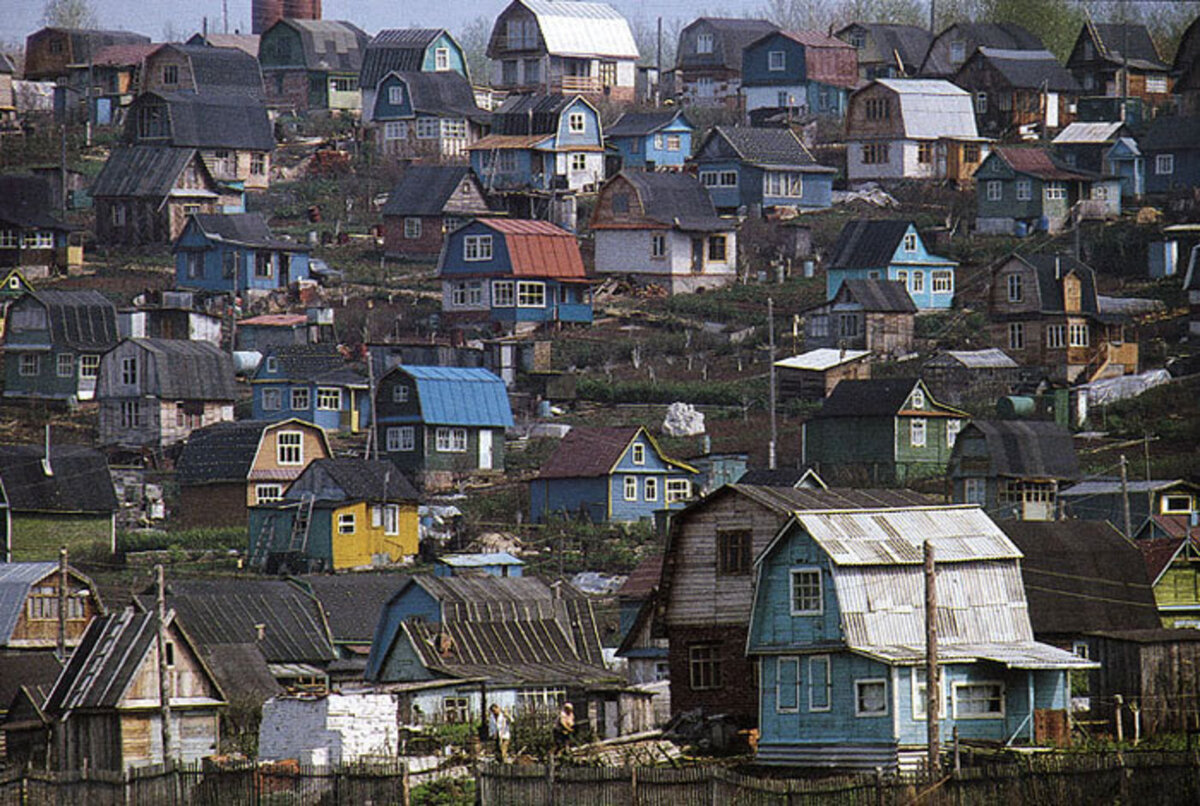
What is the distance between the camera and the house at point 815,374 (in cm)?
8288

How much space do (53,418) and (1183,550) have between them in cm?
4679

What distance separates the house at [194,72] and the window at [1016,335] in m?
51.5

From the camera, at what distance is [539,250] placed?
94.6m

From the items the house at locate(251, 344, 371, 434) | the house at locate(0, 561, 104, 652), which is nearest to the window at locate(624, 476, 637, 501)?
the house at locate(251, 344, 371, 434)

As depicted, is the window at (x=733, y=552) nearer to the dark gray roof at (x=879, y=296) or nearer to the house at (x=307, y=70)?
the dark gray roof at (x=879, y=296)

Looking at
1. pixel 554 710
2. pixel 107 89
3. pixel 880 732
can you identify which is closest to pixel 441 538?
pixel 554 710

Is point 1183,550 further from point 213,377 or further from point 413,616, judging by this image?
point 213,377

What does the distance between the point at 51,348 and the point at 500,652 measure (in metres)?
41.9

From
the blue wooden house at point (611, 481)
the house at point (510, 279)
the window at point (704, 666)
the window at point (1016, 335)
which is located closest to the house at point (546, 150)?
the house at point (510, 279)

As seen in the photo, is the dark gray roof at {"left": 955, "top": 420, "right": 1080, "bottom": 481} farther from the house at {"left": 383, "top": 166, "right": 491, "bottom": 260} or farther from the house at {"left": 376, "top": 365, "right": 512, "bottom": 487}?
the house at {"left": 383, "top": 166, "right": 491, "bottom": 260}

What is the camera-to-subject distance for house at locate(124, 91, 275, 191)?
110250 millimetres

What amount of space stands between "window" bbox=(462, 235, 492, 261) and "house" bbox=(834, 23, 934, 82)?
37.0 metres

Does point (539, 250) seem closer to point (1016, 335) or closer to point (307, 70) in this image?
point (1016, 335)

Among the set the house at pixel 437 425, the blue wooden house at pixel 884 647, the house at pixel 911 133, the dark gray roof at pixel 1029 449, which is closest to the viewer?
the blue wooden house at pixel 884 647
